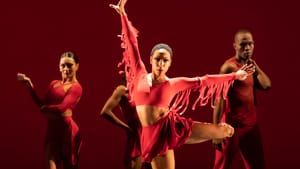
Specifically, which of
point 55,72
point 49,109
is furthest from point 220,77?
point 55,72

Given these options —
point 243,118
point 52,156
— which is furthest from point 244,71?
point 52,156

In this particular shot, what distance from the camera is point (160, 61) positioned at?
155 inches

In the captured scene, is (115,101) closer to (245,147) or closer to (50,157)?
(50,157)

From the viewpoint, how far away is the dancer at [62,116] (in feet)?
15.4

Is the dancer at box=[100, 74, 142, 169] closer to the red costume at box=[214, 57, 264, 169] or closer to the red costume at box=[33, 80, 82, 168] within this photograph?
the red costume at box=[33, 80, 82, 168]

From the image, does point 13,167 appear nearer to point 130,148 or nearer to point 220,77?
point 130,148

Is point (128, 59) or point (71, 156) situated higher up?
point (128, 59)

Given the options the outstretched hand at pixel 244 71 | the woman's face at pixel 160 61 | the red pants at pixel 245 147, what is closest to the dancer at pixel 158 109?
the woman's face at pixel 160 61

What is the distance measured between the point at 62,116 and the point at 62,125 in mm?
67

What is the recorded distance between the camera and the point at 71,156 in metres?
4.77

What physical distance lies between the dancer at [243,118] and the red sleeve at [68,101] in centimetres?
106

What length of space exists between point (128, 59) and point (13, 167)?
8.19ft

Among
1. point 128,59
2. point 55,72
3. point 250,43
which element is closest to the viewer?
point 128,59

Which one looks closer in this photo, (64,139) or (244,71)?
(244,71)
